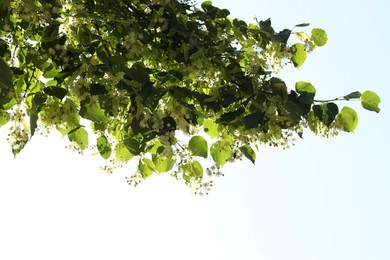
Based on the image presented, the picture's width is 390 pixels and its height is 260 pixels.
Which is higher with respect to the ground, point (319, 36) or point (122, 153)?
point (319, 36)

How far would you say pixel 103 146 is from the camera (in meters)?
3.81

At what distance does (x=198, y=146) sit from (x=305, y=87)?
731 millimetres

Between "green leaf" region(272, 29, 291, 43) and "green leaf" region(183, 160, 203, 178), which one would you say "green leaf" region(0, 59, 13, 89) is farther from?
"green leaf" region(272, 29, 291, 43)

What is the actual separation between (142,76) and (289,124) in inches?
33.4

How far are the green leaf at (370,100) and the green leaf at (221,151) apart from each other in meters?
0.83

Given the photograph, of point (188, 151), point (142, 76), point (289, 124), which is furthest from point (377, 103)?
point (142, 76)

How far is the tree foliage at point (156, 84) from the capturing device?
10.0ft

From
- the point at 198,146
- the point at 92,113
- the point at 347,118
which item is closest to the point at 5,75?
the point at 92,113

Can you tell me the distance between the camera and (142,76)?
9.90 feet

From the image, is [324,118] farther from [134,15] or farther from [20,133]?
[20,133]

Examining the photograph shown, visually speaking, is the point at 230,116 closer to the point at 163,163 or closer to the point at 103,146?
the point at 163,163

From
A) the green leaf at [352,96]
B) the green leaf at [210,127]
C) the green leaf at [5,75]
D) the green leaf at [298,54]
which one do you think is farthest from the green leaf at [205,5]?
the green leaf at [5,75]

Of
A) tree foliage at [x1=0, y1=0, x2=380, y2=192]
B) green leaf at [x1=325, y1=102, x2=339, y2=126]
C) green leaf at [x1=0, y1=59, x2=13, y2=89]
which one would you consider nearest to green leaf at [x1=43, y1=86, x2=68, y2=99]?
tree foliage at [x1=0, y1=0, x2=380, y2=192]

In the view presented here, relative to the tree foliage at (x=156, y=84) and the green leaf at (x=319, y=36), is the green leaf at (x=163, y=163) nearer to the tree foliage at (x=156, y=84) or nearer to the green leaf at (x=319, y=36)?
the tree foliage at (x=156, y=84)
